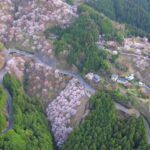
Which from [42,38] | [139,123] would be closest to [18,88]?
[42,38]

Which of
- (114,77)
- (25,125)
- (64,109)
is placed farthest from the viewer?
(114,77)

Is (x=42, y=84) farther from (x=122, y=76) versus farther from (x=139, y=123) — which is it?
(x=139, y=123)

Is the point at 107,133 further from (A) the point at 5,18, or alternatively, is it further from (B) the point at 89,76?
(A) the point at 5,18

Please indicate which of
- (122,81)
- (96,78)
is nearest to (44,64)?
(96,78)

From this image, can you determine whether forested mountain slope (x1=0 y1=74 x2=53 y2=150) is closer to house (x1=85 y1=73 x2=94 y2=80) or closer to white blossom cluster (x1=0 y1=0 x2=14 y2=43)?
house (x1=85 y1=73 x2=94 y2=80)

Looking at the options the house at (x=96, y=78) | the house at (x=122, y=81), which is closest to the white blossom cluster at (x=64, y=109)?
the house at (x=96, y=78)

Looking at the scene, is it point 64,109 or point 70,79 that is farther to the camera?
point 70,79

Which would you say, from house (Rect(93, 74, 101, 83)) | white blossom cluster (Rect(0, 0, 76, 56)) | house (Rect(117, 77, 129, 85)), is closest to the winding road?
house (Rect(93, 74, 101, 83))
